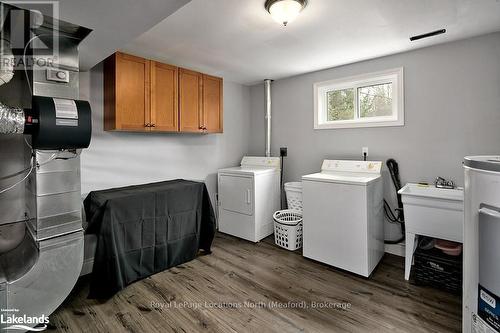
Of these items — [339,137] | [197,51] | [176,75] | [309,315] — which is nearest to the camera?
[309,315]

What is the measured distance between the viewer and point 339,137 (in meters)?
3.29

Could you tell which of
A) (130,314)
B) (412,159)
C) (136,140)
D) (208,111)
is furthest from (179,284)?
(412,159)

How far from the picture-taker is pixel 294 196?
3391 mm

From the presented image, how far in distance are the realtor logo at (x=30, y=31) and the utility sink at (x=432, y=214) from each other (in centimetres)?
292

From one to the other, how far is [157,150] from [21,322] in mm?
2011

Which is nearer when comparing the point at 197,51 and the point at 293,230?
the point at 197,51

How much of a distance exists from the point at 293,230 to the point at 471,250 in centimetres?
181

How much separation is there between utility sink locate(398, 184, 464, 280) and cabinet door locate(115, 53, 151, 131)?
2698 millimetres

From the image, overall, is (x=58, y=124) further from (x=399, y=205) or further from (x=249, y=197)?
(x=399, y=205)

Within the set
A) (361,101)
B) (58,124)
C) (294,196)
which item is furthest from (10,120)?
(361,101)

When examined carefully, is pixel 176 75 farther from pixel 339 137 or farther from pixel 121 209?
pixel 339 137

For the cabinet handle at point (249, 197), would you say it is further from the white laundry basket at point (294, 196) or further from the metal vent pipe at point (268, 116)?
the metal vent pipe at point (268, 116)

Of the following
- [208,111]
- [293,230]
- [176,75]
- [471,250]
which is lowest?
[293,230]

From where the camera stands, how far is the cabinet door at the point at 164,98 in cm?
277
